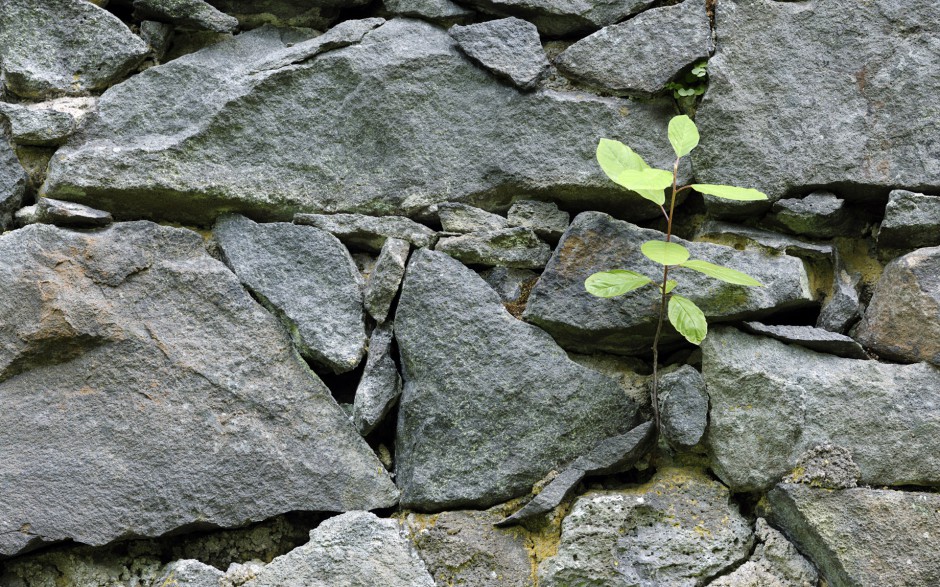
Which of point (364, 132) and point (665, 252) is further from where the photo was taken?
point (364, 132)

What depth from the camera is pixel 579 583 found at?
1661 mm

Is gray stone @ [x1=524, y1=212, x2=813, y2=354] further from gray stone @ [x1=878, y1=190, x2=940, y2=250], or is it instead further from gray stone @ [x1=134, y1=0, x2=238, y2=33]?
gray stone @ [x1=134, y1=0, x2=238, y2=33]

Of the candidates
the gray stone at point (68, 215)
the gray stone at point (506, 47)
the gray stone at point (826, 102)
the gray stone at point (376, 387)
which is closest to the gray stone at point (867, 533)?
the gray stone at point (826, 102)

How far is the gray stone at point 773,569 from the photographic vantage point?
168cm

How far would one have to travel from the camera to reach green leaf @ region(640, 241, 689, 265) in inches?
63.9

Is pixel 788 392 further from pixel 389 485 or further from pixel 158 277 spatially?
pixel 158 277

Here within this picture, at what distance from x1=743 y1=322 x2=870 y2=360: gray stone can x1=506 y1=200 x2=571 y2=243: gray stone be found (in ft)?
1.59

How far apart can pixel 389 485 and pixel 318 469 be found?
16 centimetres

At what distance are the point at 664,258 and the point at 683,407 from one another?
36 cm

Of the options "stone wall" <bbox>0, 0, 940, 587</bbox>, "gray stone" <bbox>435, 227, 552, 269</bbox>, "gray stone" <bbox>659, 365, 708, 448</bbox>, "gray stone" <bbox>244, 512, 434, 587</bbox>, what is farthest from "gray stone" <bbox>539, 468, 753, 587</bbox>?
"gray stone" <bbox>435, 227, 552, 269</bbox>

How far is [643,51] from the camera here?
1.99 meters

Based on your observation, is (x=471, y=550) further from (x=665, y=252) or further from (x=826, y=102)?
(x=826, y=102)

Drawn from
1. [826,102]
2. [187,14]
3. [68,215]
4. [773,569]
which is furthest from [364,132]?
[773,569]

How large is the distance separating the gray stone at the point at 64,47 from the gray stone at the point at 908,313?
5.94 feet
